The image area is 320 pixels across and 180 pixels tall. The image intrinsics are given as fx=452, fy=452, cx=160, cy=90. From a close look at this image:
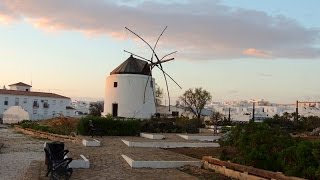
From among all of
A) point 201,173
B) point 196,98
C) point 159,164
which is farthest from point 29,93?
point 201,173

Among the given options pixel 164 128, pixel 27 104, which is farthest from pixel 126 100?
pixel 27 104

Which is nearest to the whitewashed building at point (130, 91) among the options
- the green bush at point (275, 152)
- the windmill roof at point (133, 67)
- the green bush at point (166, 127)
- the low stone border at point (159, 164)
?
the windmill roof at point (133, 67)

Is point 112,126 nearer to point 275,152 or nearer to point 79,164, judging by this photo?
point 79,164

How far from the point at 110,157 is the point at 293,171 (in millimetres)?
8291

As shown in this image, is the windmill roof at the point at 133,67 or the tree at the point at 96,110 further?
the tree at the point at 96,110

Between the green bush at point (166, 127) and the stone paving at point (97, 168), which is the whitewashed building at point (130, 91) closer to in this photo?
the green bush at point (166, 127)

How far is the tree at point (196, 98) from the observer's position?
241ft

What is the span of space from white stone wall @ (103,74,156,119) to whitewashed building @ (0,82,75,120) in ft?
147

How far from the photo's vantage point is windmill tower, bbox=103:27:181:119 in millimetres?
43688

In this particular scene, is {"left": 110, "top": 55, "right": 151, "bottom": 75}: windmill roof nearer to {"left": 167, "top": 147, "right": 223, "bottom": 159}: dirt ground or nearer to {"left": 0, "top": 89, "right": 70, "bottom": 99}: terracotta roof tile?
{"left": 167, "top": 147, "right": 223, "bottom": 159}: dirt ground

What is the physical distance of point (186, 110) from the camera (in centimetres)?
7275

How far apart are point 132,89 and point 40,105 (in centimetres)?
5483

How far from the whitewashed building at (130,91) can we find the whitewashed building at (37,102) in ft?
146

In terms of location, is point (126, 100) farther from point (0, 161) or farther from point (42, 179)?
point (42, 179)
